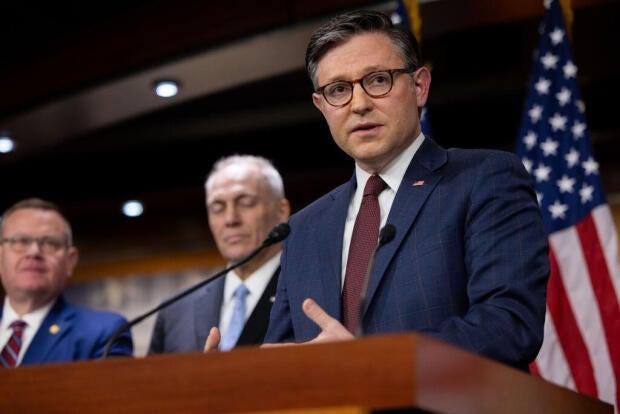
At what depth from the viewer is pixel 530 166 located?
384cm

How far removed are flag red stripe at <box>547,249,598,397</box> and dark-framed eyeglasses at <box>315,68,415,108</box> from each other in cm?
151

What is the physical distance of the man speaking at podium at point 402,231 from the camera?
1951 mm

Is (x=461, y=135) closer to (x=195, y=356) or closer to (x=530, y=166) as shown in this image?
(x=530, y=166)

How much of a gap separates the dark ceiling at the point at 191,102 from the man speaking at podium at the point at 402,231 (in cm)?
236

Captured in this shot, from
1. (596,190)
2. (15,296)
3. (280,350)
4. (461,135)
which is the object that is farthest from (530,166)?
(461,135)

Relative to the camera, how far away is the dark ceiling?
16.8ft

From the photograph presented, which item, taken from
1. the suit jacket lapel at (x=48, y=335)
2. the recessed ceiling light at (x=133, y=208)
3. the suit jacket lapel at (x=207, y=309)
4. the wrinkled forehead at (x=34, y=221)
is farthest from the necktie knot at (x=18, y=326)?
the recessed ceiling light at (x=133, y=208)

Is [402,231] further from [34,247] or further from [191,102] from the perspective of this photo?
[191,102]

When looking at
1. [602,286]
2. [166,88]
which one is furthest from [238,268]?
[166,88]

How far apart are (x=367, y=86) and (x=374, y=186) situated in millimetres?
246

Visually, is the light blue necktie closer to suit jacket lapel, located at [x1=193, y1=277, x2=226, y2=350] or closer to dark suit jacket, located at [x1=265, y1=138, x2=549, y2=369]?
suit jacket lapel, located at [x1=193, y1=277, x2=226, y2=350]

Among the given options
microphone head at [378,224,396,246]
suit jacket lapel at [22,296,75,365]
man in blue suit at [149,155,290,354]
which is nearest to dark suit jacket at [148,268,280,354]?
man in blue suit at [149,155,290,354]

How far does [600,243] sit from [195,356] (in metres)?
2.44

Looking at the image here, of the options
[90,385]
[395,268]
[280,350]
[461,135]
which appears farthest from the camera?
[461,135]
